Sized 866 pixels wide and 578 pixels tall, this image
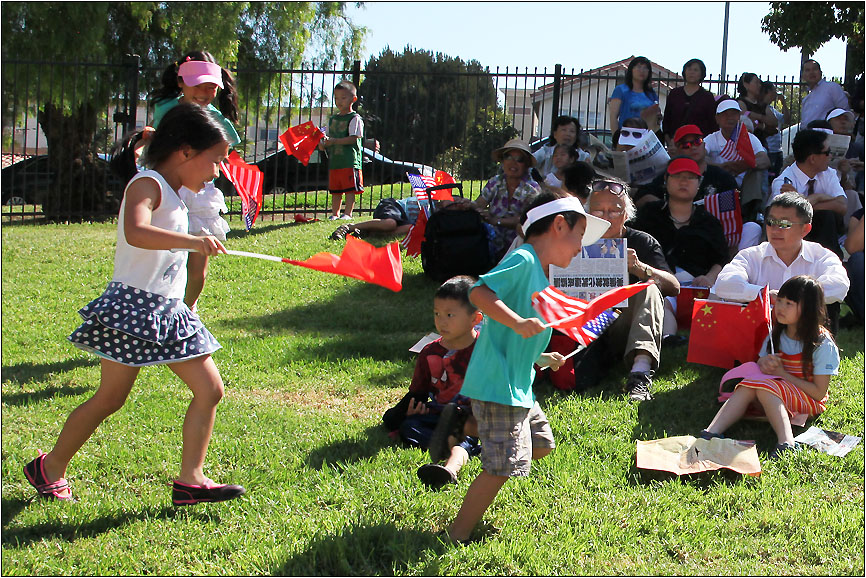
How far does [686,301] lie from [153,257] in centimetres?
415

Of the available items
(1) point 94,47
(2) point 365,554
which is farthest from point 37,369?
(1) point 94,47

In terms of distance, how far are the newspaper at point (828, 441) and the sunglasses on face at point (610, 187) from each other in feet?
6.36

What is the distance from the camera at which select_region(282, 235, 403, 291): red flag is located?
3775mm

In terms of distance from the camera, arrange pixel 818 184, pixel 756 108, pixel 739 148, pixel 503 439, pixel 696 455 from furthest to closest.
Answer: pixel 756 108
pixel 739 148
pixel 818 184
pixel 696 455
pixel 503 439

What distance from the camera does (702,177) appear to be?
25.8ft

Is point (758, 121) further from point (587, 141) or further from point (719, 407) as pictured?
point (719, 407)

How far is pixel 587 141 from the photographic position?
9453 millimetres

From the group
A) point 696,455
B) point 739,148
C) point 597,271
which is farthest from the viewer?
point 739,148

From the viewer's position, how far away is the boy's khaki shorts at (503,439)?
348cm

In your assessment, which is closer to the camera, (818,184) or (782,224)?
(782,224)

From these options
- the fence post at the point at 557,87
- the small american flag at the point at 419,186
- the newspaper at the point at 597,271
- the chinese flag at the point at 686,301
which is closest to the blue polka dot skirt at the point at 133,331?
the newspaper at the point at 597,271

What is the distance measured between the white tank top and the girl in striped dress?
9.33 feet

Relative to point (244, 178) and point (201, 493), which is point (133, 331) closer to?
point (201, 493)

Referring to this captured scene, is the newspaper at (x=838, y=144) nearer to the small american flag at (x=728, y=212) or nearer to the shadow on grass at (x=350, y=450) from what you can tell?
the small american flag at (x=728, y=212)
